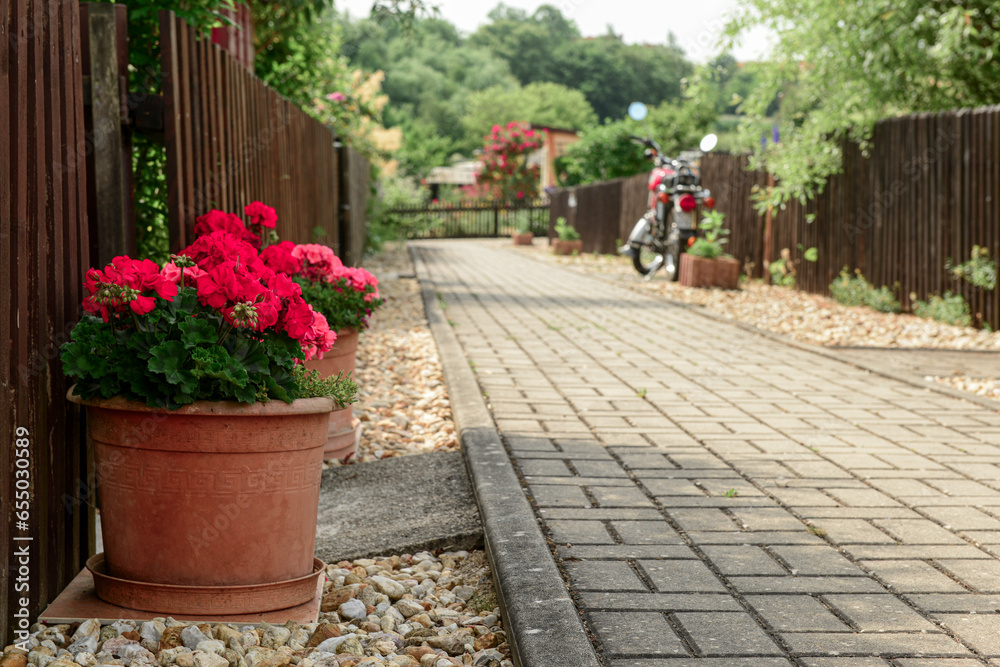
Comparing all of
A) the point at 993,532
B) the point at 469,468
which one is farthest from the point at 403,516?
the point at 993,532

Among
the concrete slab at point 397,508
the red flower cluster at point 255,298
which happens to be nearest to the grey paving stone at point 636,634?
the concrete slab at point 397,508

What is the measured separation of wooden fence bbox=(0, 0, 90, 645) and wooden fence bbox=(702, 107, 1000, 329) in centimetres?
765

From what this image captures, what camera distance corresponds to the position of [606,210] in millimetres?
20734

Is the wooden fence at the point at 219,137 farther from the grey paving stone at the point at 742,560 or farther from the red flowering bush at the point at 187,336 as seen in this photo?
the grey paving stone at the point at 742,560

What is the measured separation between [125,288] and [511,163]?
31.8m

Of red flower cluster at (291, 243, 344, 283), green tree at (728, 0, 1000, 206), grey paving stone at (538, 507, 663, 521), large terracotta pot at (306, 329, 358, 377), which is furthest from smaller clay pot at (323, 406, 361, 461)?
green tree at (728, 0, 1000, 206)

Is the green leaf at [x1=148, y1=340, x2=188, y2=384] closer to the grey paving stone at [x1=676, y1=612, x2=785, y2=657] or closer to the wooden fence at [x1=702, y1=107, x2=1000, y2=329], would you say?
the grey paving stone at [x1=676, y1=612, x2=785, y2=657]

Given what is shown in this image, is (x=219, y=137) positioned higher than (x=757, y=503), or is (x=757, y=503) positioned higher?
(x=219, y=137)

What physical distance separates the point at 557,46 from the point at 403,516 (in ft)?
226

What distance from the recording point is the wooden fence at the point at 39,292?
2.38 metres

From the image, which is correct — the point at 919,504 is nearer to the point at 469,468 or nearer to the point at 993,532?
the point at 993,532

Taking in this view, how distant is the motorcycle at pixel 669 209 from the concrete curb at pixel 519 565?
8672 millimetres

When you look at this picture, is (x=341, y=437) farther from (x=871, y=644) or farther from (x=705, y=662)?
(x=871, y=644)

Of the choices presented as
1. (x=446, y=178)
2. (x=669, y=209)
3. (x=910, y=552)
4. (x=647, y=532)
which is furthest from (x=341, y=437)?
(x=446, y=178)
